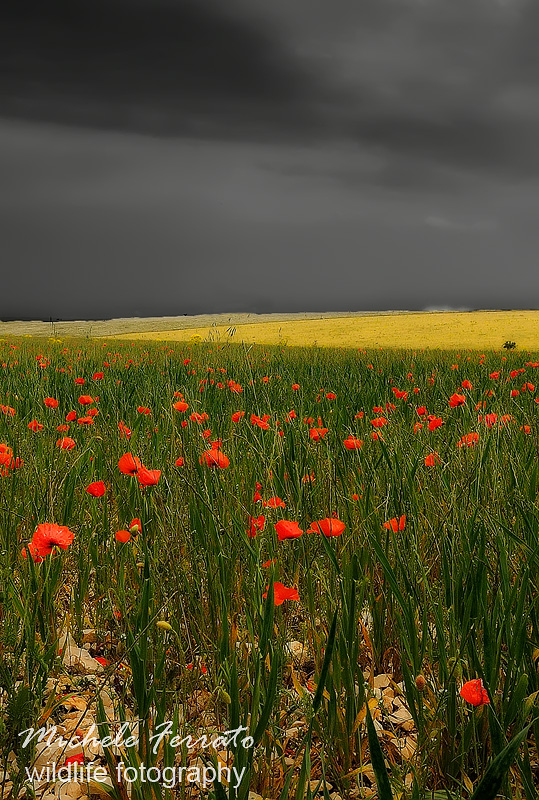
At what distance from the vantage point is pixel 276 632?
1817mm

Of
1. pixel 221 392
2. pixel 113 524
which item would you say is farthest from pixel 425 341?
pixel 113 524

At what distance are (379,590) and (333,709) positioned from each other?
72 centimetres

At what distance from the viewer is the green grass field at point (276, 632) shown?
1.26 metres

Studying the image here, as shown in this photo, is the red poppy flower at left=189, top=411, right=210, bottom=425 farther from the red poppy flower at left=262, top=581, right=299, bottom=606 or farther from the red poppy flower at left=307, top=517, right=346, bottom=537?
the red poppy flower at left=262, top=581, right=299, bottom=606

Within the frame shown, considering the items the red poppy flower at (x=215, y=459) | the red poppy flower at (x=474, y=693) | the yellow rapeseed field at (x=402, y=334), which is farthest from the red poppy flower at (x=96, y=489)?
the yellow rapeseed field at (x=402, y=334)

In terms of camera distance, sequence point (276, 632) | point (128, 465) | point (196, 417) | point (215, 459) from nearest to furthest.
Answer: point (276, 632), point (128, 465), point (215, 459), point (196, 417)

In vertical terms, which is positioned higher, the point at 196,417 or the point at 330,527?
the point at 196,417

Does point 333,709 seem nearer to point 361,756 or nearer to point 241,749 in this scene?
point 361,756

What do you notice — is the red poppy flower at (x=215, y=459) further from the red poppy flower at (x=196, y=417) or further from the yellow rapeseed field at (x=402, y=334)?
the yellow rapeseed field at (x=402, y=334)

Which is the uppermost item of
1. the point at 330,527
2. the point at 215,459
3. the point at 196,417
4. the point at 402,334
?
the point at 402,334

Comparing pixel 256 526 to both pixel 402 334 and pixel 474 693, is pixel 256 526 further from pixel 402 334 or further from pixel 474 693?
pixel 402 334

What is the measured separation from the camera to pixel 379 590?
2.02 m

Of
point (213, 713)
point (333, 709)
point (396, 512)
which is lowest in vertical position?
point (213, 713)

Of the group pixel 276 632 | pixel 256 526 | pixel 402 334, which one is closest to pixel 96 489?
pixel 256 526
